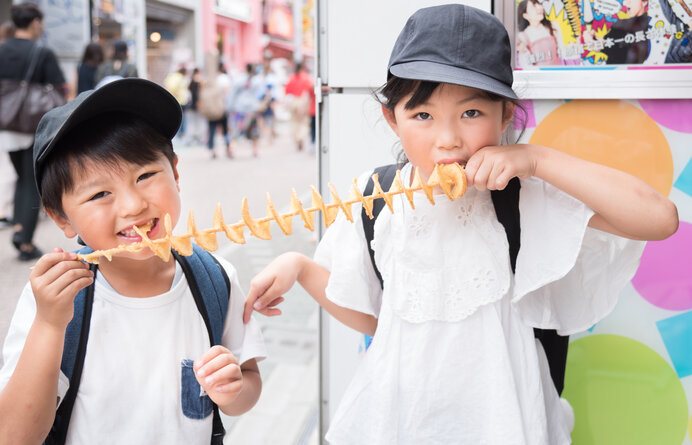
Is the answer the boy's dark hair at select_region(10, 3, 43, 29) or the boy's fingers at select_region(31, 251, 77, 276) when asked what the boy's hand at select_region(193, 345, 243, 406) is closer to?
the boy's fingers at select_region(31, 251, 77, 276)

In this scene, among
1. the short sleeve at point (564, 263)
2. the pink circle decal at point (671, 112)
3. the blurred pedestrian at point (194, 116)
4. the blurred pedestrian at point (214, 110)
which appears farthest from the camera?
the blurred pedestrian at point (194, 116)

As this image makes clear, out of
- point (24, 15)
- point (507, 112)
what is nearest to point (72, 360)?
point (507, 112)

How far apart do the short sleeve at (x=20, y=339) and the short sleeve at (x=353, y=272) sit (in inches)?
24.3

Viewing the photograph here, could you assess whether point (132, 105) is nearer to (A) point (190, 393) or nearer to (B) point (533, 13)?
(A) point (190, 393)

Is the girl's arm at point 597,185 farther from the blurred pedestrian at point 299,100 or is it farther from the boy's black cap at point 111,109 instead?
the blurred pedestrian at point 299,100

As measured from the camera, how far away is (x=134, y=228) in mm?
1196

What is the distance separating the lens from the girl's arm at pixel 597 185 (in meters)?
→ 1.22

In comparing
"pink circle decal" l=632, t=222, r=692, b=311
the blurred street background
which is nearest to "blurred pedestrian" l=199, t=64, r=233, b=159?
the blurred street background

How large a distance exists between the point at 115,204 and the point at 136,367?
14.5 inches

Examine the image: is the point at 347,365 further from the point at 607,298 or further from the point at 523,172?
the point at 523,172

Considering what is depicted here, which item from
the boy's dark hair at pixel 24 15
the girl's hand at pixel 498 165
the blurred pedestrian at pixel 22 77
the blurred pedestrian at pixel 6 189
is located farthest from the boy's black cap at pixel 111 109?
the blurred pedestrian at pixel 6 189

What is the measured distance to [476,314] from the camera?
4.49ft

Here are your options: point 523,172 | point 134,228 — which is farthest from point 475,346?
point 134,228

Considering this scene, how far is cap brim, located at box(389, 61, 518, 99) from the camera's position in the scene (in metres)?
1.21
